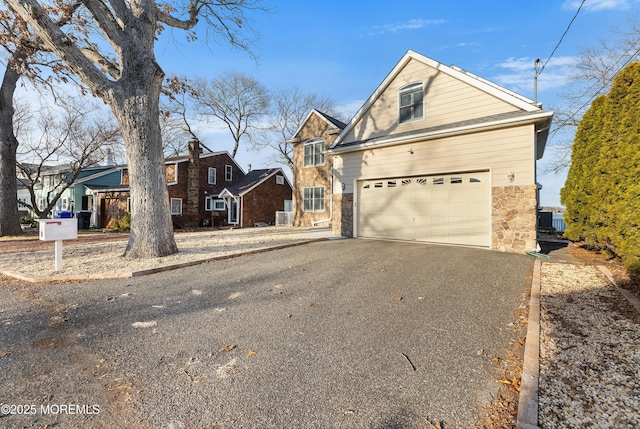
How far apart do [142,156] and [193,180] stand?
14638 millimetres

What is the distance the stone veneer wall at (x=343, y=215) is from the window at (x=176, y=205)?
522 inches

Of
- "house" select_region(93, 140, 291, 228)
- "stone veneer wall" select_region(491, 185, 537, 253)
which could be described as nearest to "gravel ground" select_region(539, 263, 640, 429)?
"stone veneer wall" select_region(491, 185, 537, 253)

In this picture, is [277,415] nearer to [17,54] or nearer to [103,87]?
[103,87]

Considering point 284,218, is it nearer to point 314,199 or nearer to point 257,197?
point 257,197

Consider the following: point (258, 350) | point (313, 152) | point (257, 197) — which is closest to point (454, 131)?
point (258, 350)

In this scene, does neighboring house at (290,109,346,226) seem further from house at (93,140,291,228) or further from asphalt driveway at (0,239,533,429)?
asphalt driveway at (0,239,533,429)

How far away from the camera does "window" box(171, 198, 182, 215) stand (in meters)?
19.8

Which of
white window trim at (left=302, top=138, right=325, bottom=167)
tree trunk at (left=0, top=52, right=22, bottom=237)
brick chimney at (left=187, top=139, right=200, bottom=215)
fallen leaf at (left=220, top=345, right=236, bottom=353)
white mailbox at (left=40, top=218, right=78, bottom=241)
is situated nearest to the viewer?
fallen leaf at (left=220, top=345, right=236, bottom=353)

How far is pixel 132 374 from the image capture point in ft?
7.95

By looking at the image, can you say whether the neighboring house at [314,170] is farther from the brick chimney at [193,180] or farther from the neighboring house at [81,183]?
the neighboring house at [81,183]

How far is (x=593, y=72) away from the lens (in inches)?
610

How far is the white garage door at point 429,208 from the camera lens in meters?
8.48

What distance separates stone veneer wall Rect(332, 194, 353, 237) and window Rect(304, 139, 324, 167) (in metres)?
7.02

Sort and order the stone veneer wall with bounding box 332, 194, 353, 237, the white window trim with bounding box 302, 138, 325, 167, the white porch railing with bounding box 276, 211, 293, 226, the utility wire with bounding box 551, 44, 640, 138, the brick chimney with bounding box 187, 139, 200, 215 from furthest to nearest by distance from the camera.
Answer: the brick chimney with bounding box 187, 139, 200, 215 < the white porch railing with bounding box 276, 211, 293, 226 < the white window trim with bounding box 302, 138, 325, 167 < the utility wire with bounding box 551, 44, 640, 138 < the stone veneer wall with bounding box 332, 194, 353, 237
